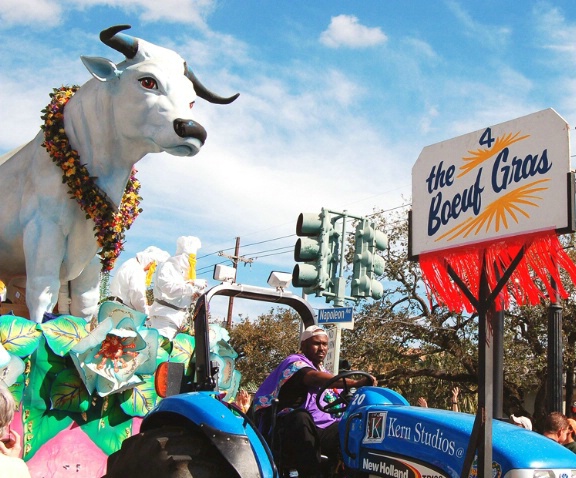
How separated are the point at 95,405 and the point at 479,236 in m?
3.67

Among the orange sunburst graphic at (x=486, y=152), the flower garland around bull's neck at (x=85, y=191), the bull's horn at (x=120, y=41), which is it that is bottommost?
the orange sunburst graphic at (x=486, y=152)

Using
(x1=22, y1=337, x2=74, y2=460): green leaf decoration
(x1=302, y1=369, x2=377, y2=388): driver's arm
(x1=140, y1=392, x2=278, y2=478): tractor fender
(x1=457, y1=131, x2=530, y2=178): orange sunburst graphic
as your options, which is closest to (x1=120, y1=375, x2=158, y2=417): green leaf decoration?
(x1=22, y1=337, x2=74, y2=460): green leaf decoration

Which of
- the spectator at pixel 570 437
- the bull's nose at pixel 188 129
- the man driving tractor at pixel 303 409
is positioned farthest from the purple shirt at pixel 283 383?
the spectator at pixel 570 437

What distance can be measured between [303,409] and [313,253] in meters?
5.75

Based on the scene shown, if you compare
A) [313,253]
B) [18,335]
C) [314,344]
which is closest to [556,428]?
[314,344]

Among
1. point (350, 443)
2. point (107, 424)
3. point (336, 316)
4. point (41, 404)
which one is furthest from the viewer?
point (336, 316)

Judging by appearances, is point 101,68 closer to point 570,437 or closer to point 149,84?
point 149,84

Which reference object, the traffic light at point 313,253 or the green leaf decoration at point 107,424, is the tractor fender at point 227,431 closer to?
the green leaf decoration at point 107,424

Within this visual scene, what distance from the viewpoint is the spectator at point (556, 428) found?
6.72 metres

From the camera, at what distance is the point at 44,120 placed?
6941 millimetres

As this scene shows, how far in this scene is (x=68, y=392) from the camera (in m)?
5.70

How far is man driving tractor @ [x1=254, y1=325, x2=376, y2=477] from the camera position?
4.02 m

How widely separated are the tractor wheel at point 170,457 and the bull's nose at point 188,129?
121 inches

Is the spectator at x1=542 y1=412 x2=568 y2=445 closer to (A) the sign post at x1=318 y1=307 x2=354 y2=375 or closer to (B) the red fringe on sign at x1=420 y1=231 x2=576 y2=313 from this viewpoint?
(A) the sign post at x1=318 y1=307 x2=354 y2=375
